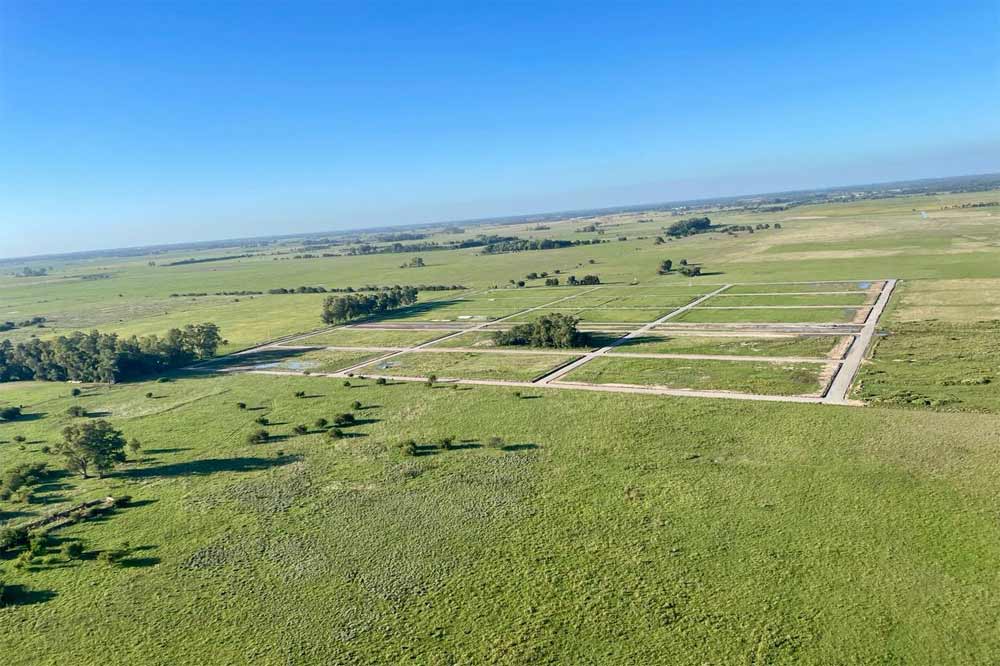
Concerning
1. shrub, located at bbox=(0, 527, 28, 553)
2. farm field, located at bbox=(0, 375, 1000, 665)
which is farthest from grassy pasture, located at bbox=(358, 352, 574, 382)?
shrub, located at bbox=(0, 527, 28, 553)

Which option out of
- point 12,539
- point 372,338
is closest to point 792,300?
point 372,338

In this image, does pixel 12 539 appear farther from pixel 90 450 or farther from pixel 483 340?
pixel 483 340

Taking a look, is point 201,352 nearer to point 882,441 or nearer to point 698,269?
point 882,441

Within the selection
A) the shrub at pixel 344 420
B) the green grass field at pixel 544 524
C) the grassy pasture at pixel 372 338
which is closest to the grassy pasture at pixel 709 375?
the green grass field at pixel 544 524

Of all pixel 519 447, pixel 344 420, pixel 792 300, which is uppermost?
pixel 792 300

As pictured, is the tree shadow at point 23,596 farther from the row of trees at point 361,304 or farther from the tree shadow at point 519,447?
the row of trees at point 361,304

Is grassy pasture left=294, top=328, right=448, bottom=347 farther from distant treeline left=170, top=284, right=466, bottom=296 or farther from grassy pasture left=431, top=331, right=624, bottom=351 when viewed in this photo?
distant treeline left=170, top=284, right=466, bottom=296
